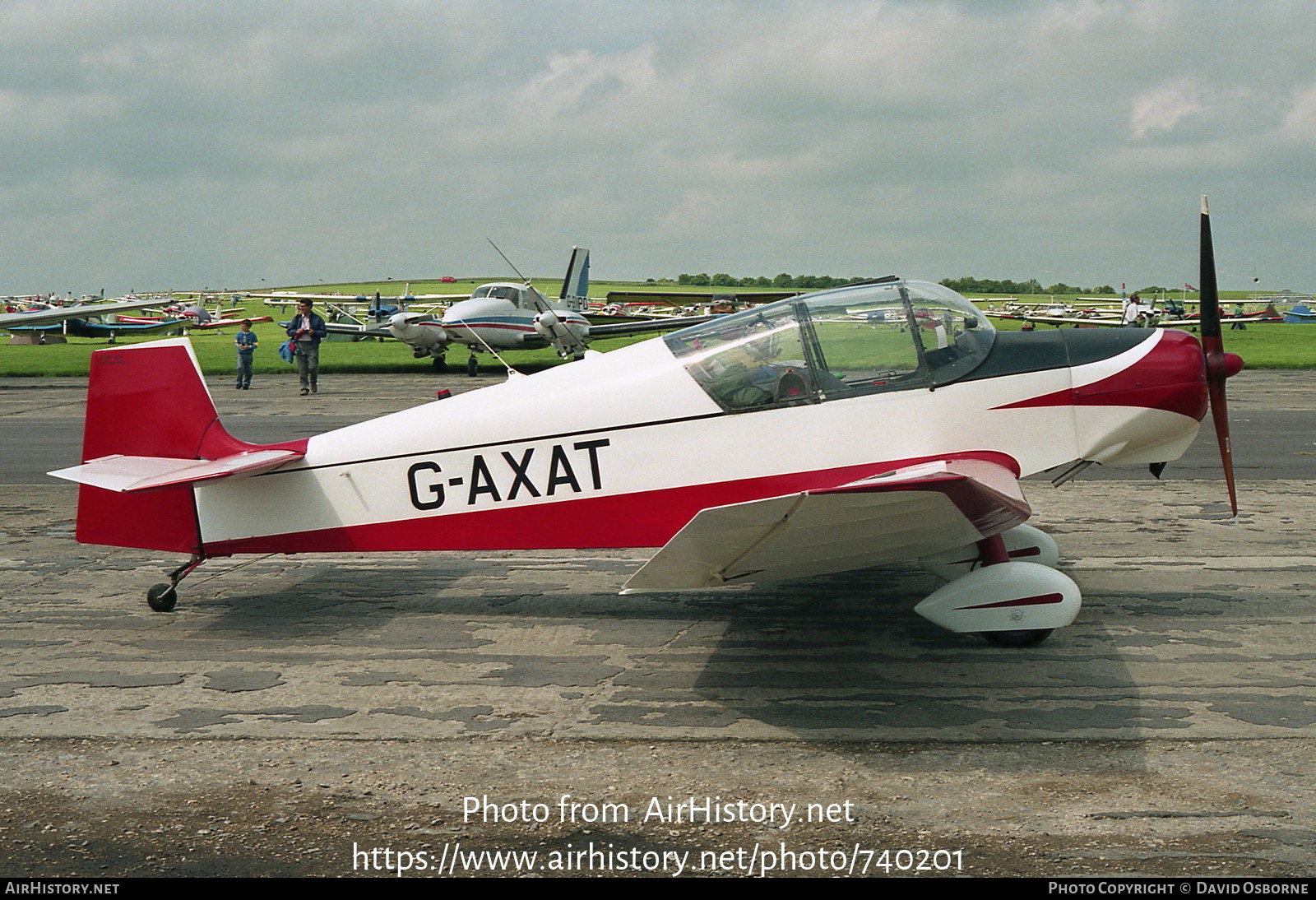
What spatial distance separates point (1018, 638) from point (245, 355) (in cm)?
2505

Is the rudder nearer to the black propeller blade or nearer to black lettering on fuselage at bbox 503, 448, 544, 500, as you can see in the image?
black lettering on fuselage at bbox 503, 448, 544, 500

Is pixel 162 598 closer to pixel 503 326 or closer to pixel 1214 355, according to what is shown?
pixel 1214 355

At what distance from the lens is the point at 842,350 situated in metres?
6.36

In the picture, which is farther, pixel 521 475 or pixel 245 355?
pixel 245 355

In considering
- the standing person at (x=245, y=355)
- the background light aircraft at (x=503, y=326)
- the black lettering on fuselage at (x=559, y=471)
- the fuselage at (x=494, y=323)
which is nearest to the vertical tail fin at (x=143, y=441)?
the black lettering on fuselage at (x=559, y=471)

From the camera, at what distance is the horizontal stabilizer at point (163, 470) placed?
253 inches

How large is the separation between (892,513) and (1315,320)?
87.4 meters

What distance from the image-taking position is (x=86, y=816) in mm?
4203

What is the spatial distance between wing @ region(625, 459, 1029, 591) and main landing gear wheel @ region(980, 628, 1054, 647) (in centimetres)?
79

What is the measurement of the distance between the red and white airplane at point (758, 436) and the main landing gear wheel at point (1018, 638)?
1 cm

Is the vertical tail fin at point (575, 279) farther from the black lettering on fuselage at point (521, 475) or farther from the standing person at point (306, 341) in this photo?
the black lettering on fuselage at point (521, 475)

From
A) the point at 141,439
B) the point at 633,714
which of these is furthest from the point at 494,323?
the point at 633,714

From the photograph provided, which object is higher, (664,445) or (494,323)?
(494,323)
